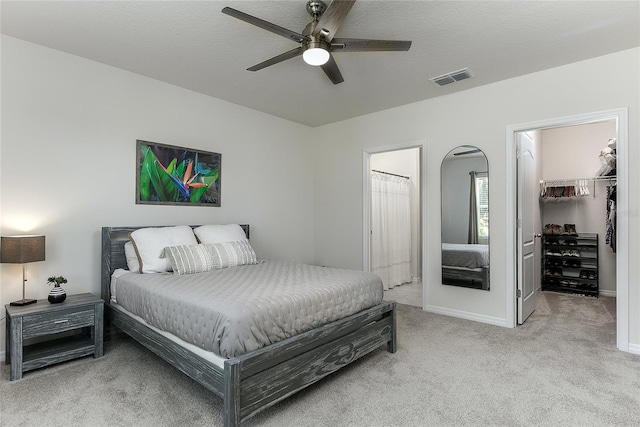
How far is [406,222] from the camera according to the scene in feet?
19.4

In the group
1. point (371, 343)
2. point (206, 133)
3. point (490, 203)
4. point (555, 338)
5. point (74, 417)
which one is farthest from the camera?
point (206, 133)

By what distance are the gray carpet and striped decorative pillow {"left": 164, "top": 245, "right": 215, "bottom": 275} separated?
2.46ft

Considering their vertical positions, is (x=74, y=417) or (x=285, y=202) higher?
(x=285, y=202)

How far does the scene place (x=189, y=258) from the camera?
2969 millimetres

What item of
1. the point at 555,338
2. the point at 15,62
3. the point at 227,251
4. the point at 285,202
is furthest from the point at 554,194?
the point at 15,62

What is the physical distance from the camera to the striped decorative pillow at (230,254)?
3.16 metres

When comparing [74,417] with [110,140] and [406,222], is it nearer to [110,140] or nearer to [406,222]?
[110,140]

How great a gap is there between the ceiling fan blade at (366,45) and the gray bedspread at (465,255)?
2.42m

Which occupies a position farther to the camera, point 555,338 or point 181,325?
point 555,338

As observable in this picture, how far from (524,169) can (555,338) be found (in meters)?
1.76

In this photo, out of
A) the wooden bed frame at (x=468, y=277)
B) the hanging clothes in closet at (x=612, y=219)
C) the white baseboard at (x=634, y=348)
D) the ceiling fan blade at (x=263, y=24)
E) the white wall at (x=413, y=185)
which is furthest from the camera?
the white wall at (x=413, y=185)

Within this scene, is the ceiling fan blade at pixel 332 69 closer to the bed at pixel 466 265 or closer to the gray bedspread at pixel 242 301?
the gray bedspread at pixel 242 301

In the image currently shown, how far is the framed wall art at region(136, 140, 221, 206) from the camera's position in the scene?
11.1 ft

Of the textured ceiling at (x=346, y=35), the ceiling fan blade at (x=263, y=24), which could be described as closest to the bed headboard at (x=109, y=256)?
the textured ceiling at (x=346, y=35)
